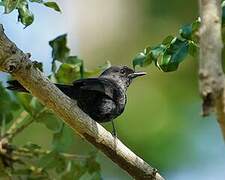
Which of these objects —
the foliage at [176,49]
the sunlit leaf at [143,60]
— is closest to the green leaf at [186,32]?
the foliage at [176,49]

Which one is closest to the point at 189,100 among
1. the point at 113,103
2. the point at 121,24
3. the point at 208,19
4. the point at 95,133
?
the point at 121,24

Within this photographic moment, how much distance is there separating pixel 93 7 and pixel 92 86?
329 centimetres

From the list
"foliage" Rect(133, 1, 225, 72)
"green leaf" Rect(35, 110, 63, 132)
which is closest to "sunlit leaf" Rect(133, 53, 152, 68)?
"foliage" Rect(133, 1, 225, 72)

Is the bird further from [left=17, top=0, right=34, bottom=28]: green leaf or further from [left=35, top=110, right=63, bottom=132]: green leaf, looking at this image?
[left=17, top=0, right=34, bottom=28]: green leaf

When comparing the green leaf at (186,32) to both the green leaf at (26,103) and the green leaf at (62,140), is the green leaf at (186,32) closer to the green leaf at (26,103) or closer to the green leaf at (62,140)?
the green leaf at (62,140)

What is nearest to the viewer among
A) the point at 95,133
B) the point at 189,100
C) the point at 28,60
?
the point at 28,60

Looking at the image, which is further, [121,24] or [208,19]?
[121,24]

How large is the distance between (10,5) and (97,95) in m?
1.05

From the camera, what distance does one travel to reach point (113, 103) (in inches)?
125

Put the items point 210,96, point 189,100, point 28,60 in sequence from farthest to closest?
point 189,100, point 28,60, point 210,96

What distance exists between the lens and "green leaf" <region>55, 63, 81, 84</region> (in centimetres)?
303

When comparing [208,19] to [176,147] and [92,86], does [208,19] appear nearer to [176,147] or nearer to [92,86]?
[92,86]

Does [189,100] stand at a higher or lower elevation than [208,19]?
higher

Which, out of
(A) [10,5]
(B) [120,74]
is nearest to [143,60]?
(A) [10,5]
